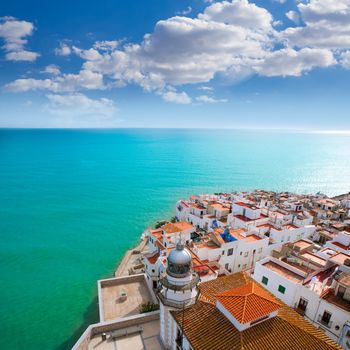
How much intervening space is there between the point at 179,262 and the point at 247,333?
640 cm

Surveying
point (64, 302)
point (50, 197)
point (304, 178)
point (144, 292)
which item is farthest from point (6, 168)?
point (304, 178)

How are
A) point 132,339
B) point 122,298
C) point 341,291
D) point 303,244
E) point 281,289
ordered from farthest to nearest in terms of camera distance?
point 303,244 < point 122,298 < point 281,289 < point 341,291 < point 132,339

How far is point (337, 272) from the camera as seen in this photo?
2669 centimetres

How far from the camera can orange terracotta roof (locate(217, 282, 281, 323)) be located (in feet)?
52.6

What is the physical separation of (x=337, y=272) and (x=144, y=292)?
76.5 ft

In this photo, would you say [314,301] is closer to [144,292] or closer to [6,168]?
[144,292]

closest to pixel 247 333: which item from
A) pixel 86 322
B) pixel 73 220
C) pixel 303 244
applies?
pixel 303 244

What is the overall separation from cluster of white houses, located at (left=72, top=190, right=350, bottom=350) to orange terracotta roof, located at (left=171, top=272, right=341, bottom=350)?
0.06m

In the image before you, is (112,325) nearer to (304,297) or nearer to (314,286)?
(304,297)

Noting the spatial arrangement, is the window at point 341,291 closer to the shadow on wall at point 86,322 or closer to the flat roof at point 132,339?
the flat roof at point 132,339

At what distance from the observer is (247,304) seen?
16.7 meters

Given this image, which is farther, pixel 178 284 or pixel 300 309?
pixel 300 309

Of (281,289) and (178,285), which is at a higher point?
(178,285)

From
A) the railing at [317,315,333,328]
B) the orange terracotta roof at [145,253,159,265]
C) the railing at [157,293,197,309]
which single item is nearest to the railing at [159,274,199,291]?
the railing at [157,293,197,309]
